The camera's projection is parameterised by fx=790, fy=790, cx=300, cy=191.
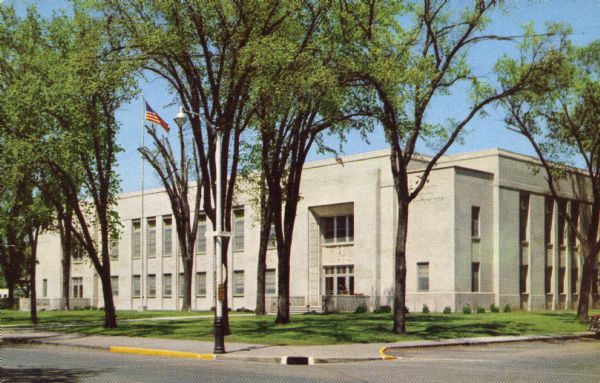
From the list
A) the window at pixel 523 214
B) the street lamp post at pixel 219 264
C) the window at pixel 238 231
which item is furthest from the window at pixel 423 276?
the street lamp post at pixel 219 264

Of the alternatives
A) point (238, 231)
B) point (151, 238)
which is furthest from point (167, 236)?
point (238, 231)

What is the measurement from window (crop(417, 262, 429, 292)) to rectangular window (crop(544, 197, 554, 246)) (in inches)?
473

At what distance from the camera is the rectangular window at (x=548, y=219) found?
57.6 meters

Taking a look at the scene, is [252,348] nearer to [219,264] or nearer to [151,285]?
[219,264]

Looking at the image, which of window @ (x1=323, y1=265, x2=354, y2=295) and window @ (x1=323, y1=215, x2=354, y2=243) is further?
window @ (x1=323, y1=215, x2=354, y2=243)

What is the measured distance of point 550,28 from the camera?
107 feet

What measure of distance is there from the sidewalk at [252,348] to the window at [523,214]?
2538 centimetres

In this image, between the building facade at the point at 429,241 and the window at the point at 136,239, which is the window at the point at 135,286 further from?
the building facade at the point at 429,241

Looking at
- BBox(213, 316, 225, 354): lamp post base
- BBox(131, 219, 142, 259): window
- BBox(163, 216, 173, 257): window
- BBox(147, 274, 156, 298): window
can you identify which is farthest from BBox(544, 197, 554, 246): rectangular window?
BBox(213, 316, 225, 354): lamp post base

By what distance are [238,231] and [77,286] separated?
2372 centimetres

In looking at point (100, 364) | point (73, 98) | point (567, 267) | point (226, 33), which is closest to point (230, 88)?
point (226, 33)

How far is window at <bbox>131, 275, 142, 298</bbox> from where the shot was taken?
71.1 meters

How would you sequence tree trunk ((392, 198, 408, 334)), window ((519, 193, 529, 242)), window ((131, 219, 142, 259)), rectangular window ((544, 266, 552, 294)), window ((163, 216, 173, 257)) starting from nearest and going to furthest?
tree trunk ((392, 198, 408, 334))
window ((519, 193, 529, 242))
rectangular window ((544, 266, 552, 294))
window ((163, 216, 173, 257))
window ((131, 219, 142, 259))

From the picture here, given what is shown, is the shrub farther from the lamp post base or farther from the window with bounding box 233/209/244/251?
the lamp post base
